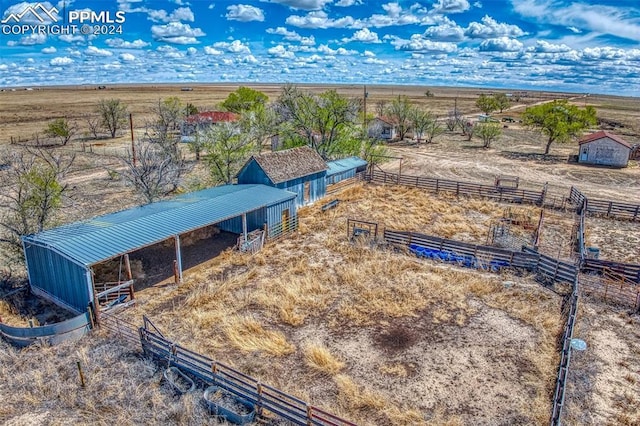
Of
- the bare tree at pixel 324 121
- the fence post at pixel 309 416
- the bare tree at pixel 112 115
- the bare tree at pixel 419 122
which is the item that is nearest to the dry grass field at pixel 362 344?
the fence post at pixel 309 416

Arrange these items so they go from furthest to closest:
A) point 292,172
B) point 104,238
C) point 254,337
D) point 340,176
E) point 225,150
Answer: point 340,176, point 225,150, point 292,172, point 104,238, point 254,337

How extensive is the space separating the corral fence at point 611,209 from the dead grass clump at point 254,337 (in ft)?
75.9

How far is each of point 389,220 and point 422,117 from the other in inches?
1364

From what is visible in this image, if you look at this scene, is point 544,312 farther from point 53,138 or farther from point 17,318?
point 53,138

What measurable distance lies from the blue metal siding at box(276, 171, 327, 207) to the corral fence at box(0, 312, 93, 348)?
14.1 m

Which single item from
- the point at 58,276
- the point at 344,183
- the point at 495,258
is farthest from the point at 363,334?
the point at 344,183

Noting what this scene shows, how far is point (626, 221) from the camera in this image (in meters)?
26.3

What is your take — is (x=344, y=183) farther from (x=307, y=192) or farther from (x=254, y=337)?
(x=254, y=337)

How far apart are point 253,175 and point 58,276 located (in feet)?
41.5

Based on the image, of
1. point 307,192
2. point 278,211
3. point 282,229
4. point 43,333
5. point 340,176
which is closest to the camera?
point 43,333

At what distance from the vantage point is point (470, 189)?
31.7 metres

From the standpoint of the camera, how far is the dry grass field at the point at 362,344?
10.8 metres

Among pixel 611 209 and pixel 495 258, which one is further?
pixel 611 209

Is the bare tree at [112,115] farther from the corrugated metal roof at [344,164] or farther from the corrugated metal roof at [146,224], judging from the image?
the corrugated metal roof at [146,224]
